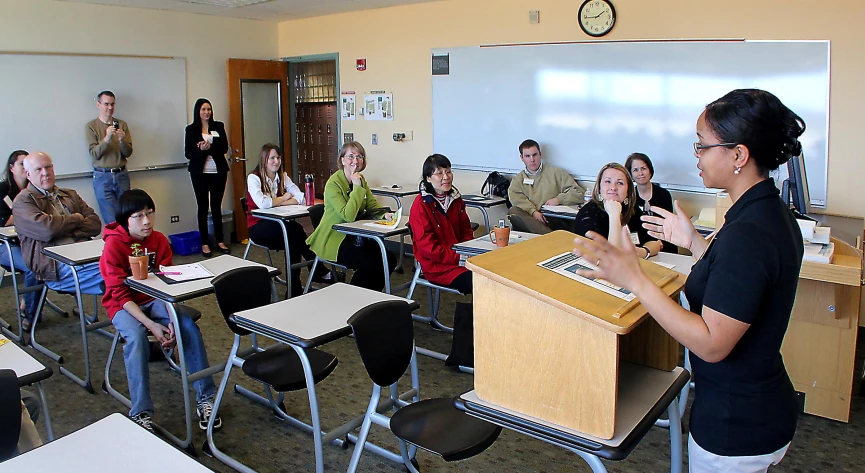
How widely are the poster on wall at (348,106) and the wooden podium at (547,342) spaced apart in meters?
6.10

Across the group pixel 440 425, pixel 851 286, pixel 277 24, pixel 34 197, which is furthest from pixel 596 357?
pixel 277 24

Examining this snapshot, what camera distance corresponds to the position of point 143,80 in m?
6.73

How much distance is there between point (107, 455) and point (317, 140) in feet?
22.4

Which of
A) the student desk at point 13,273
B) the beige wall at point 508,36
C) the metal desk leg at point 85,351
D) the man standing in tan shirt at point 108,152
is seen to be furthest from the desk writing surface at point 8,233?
the beige wall at point 508,36

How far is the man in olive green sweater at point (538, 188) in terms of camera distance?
557 cm

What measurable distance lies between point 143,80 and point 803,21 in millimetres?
6062

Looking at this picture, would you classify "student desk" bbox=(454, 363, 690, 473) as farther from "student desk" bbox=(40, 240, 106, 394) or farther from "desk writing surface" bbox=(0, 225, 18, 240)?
"desk writing surface" bbox=(0, 225, 18, 240)

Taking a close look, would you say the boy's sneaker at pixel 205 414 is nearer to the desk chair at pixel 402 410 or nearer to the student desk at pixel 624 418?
the desk chair at pixel 402 410

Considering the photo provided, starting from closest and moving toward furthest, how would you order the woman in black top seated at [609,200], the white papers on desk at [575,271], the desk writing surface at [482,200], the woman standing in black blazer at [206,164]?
the white papers on desk at [575,271] → the woman in black top seated at [609,200] → the desk writing surface at [482,200] → the woman standing in black blazer at [206,164]

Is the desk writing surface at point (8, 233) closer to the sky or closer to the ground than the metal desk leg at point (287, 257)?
closer to the sky

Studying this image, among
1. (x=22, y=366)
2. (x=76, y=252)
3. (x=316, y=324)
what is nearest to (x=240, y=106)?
(x=76, y=252)

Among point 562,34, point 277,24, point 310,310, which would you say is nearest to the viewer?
point 310,310

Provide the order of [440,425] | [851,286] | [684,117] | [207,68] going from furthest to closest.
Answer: [207,68] < [684,117] < [851,286] < [440,425]

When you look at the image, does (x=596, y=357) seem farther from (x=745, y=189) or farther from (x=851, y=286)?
(x=851, y=286)
